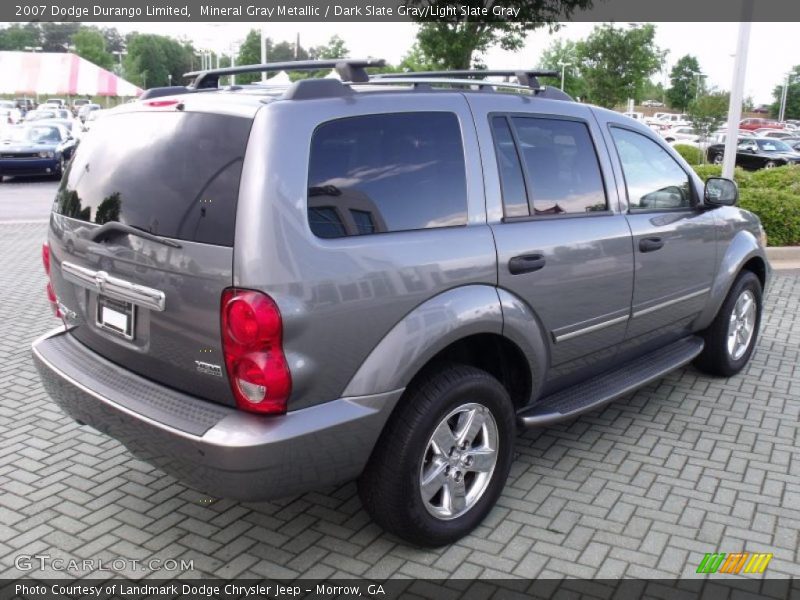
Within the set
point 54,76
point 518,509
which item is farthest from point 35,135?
point 518,509

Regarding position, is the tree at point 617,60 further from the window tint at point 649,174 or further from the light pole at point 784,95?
the light pole at point 784,95

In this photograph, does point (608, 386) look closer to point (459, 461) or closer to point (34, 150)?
point (459, 461)

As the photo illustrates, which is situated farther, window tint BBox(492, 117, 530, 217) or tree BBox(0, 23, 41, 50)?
tree BBox(0, 23, 41, 50)

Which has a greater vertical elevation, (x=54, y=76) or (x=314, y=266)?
(x=54, y=76)

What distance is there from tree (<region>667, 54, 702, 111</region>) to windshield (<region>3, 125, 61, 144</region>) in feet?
183

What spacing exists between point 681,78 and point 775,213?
2781 inches

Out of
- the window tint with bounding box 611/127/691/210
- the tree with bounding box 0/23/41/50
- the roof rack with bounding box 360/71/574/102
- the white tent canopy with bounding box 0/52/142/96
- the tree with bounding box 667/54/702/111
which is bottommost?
the window tint with bounding box 611/127/691/210

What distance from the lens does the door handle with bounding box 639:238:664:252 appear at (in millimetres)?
4375


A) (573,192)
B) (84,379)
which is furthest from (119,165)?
(573,192)

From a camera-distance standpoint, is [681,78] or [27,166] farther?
[681,78]

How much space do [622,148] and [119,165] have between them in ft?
8.87

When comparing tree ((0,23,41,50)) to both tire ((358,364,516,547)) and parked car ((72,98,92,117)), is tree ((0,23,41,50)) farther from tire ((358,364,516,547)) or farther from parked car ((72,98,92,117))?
tire ((358,364,516,547))

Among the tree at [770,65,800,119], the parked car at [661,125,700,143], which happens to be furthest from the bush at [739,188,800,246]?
the tree at [770,65,800,119]

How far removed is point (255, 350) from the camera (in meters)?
2.79
